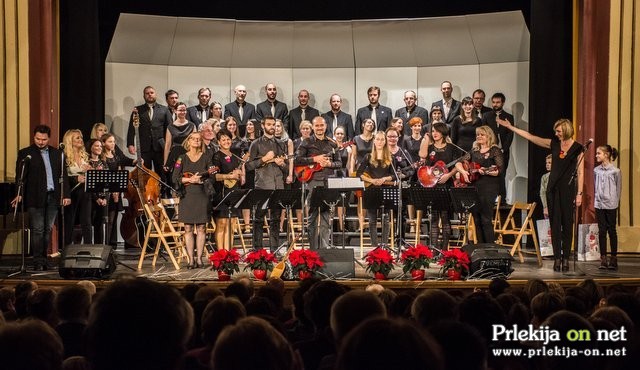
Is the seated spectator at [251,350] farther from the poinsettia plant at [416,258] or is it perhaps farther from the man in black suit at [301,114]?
the man in black suit at [301,114]

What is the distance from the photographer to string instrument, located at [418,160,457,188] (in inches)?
463

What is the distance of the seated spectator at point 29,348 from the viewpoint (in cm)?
194

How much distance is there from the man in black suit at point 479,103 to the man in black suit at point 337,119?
2.31 m

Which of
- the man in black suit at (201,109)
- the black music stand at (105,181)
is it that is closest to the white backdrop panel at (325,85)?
the man in black suit at (201,109)

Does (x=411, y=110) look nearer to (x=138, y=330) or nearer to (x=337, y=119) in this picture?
(x=337, y=119)

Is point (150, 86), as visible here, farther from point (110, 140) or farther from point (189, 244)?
point (189, 244)

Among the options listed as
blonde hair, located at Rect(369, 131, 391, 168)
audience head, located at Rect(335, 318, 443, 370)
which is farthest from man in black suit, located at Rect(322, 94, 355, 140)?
audience head, located at Rect(335, 318, 443, 370)

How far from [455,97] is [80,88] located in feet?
23.0

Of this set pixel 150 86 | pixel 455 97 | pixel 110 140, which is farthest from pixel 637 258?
pixel 150 86

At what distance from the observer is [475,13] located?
16125mm

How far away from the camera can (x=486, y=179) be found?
10719mm

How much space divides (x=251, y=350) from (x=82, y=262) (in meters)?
7.66

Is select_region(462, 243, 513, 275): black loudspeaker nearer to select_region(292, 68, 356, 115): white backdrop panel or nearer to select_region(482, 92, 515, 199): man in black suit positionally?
select_region(482, 92, 515, 199): man in black suit

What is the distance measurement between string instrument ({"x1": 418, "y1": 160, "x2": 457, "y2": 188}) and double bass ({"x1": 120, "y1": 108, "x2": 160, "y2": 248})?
12.4 ft
